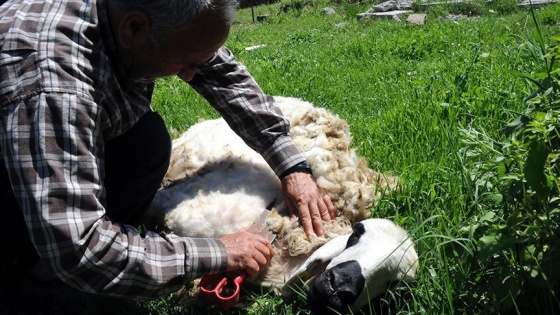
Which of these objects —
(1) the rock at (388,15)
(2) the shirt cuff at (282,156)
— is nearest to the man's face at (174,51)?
(2) the shirt cuff at (282,156)

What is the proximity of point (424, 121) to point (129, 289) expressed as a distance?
7.08 ft

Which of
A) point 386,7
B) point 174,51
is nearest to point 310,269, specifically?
point 174,51

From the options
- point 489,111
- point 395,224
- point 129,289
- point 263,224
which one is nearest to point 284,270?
point 263,224

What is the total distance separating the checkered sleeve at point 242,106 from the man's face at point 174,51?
2.74ft

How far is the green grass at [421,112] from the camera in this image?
2.29 metres

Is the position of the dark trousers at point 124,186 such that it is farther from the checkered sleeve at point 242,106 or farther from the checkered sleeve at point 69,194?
the checkered sleeve at point 69,194

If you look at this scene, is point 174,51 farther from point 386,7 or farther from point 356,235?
point 386,7

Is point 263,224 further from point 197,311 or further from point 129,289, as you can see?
point 129,289

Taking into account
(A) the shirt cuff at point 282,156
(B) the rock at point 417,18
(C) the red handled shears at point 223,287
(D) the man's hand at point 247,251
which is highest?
(A) the shirt cuff at point 282,156

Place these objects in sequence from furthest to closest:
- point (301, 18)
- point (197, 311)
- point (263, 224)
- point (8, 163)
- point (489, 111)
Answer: point (301, 18) → point (489, 111) → point (263, 224) → point (197, 311) → point (8, 163)

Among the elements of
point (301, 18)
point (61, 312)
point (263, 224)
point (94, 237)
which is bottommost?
point (301, 18)

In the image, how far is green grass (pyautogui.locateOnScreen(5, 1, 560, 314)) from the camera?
229 cm

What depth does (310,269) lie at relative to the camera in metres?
2.60

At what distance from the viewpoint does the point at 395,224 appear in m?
2.80
